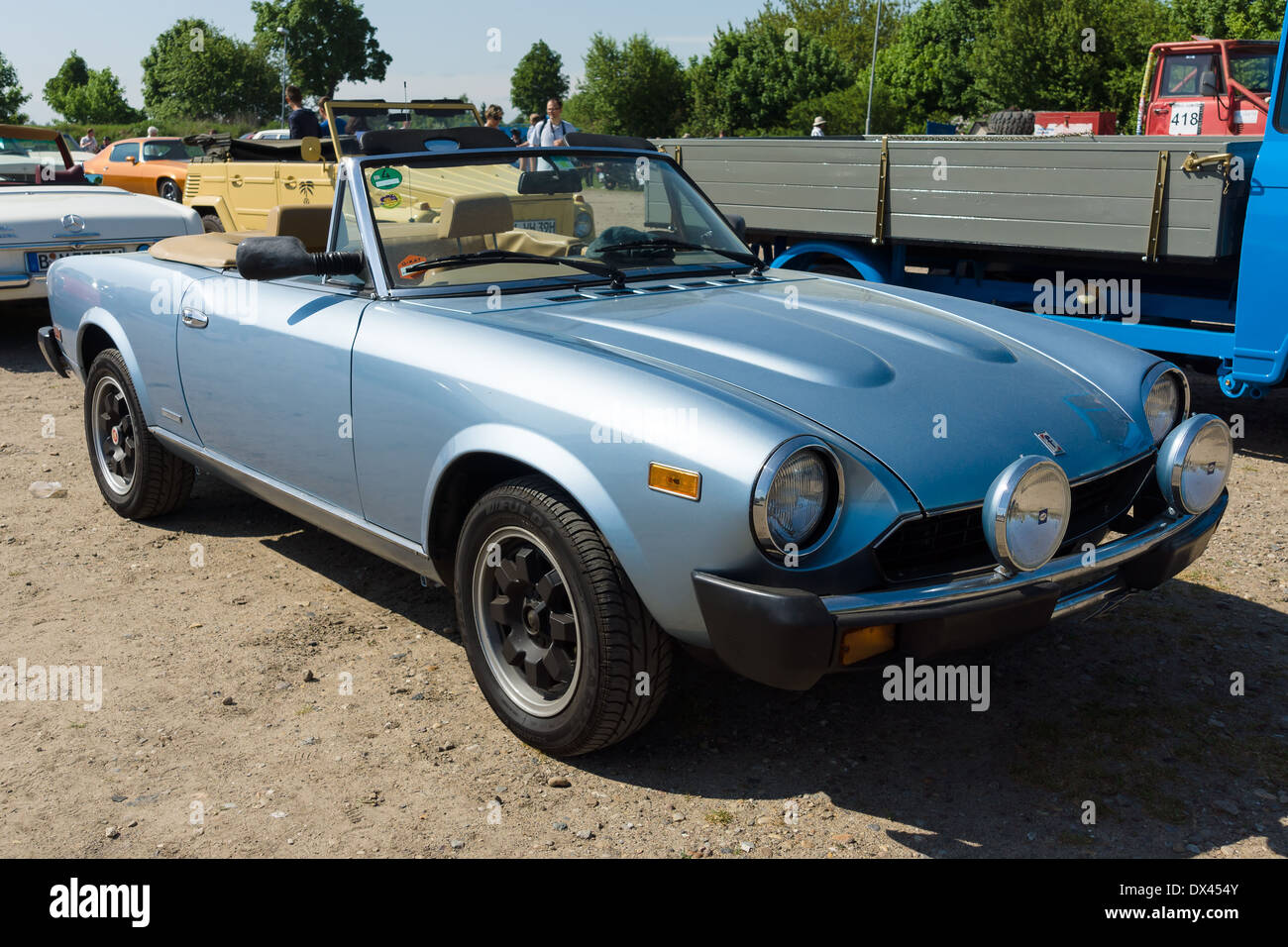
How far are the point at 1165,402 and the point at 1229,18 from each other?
39.6 meters

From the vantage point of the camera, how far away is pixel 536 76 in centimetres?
7075

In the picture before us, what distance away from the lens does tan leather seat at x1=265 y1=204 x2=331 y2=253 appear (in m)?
5.18

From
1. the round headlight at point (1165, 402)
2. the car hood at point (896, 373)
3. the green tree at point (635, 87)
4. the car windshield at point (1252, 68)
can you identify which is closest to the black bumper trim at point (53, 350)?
the car hood at point (896, 373)

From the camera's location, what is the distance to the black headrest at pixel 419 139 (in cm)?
401

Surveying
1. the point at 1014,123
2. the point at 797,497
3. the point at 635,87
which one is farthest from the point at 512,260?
the point at 635,87

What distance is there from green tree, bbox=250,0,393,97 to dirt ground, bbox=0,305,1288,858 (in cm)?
8766

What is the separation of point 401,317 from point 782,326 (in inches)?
43.4

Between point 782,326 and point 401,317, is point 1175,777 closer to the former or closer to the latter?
point 782,326

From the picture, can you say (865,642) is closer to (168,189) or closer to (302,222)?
(302,222)

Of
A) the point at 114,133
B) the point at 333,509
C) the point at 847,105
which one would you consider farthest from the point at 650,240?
the point at 114,133

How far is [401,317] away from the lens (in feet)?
10.9

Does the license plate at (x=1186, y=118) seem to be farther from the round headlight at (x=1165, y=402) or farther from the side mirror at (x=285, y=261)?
the side mirror at (x=285, y=261)

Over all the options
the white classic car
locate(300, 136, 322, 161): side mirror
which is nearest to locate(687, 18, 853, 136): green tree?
locate(300, 136, 322, 161): side mirror

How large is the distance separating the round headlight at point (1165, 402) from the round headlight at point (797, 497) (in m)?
1.28
